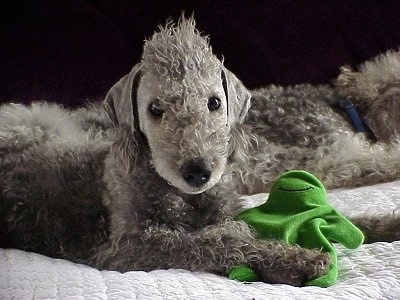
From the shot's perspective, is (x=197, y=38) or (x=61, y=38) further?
(x=61, y=38)

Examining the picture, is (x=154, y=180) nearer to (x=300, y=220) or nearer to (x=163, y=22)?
(x=300, y=220)

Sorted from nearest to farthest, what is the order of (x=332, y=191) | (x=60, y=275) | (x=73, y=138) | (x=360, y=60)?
(x=60, y=275) < (x=73, y=138) < (x=332, y=191) < (x=360, y=60)

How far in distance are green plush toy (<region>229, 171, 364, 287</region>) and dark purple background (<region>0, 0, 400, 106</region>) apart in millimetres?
1140

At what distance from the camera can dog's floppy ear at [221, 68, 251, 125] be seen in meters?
1.69

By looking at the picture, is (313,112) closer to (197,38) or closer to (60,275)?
(197,38)

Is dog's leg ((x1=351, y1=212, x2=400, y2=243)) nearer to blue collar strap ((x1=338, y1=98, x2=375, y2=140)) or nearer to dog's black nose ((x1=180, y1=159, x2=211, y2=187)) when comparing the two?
dog's black nose ((x1=180, y1=159, x2=211, y2=187))

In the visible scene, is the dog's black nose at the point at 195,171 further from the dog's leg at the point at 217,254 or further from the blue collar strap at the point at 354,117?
the blue collar strap at the point at 354,117

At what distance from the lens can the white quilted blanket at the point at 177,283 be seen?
1368 millimetres

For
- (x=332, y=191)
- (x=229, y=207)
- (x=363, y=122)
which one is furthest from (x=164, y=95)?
(x=363, y=122)

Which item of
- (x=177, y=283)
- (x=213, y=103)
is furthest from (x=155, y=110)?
(x=177, y=283)

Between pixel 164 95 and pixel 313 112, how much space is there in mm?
1411

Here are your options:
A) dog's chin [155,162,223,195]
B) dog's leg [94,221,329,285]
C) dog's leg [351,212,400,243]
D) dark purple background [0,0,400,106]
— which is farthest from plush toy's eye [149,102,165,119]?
dark purple background [0,0,400,106]

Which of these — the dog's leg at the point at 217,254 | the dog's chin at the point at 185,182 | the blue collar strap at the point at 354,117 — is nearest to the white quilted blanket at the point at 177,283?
the dog's leg at the point at 217,254

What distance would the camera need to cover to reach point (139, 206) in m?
1.63
